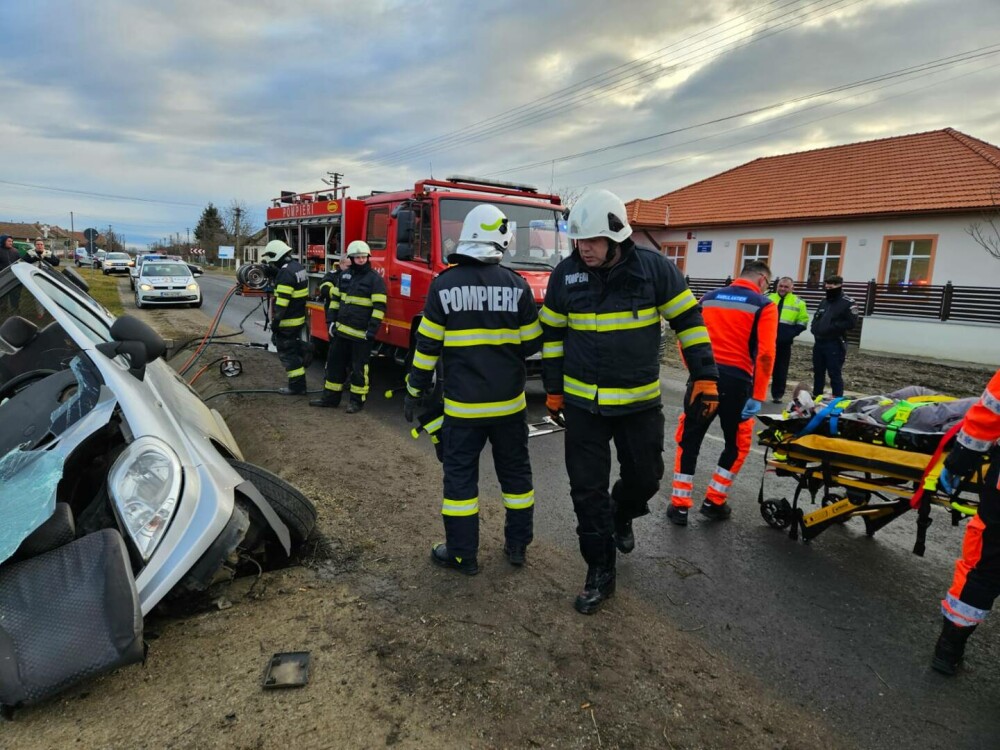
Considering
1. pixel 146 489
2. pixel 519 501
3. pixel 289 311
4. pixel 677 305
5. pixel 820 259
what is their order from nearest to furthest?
pixel 146 489 → pixel 677 305 → pixel 519 501 → pixel 289 311 → pixel 820 259

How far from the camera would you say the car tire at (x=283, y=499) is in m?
3.07

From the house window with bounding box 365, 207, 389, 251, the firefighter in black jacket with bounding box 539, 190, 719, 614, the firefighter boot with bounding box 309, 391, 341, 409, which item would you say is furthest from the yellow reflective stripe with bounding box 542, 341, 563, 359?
the house window with bounding box 365, 207, 389, 251

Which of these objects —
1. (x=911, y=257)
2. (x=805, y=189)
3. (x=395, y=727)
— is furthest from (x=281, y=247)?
(x=805, y=189)

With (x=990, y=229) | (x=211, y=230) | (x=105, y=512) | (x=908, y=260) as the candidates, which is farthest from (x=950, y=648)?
(x=211, y=230)

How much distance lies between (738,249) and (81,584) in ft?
78.2

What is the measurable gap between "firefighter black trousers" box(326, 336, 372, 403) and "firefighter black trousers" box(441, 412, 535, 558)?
375 cm

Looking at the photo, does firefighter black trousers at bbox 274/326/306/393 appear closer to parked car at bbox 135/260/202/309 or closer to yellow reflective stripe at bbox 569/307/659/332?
yellow reflective stripe at bbox 569/307/659/332

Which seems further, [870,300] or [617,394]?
[870,300]

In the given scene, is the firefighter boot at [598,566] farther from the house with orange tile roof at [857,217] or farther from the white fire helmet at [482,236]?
the house with orange tile roof at [857,217]

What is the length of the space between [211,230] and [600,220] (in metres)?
86.5

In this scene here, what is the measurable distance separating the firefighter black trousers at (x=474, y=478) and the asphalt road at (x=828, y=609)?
50 centimetres

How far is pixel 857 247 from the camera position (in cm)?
1947

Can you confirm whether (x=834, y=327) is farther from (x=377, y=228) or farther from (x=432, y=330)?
(x=432, y=330)

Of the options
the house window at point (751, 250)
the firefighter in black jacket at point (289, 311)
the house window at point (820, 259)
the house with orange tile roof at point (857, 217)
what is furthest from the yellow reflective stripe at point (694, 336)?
Result: the house window at point (751, 250)
